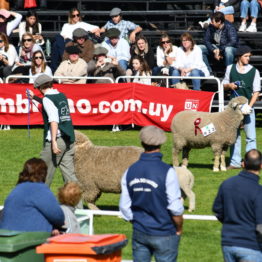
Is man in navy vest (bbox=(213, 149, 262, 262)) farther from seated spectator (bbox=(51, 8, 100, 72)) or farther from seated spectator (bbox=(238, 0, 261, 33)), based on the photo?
seated spectator (bbox=(238, 0, 261, 33))

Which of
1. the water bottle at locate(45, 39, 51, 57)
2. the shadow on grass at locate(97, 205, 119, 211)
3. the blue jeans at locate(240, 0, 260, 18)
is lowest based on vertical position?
the shadow on grass at locate(97, 205, 119, 211)

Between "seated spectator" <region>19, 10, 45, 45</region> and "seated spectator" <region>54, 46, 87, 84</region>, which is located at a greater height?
"seated spectator" <region>19, 10, 45, 45</region>

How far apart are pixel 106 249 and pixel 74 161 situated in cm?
603

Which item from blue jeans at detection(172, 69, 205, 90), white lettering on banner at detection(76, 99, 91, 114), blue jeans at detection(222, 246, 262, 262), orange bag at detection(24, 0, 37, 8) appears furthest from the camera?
orange bag at detection(24, 0, 37, 8)

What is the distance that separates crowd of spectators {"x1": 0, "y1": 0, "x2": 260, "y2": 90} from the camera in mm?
24328

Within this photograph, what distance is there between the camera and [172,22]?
28250 mm

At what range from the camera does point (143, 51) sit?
2509 cm

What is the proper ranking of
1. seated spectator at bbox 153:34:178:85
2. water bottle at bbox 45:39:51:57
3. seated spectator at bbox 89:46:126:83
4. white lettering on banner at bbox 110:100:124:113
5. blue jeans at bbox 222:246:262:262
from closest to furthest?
blue jeans at bbox 222:246:262:262 → white lettering on banner at bbox 110:100:124:113 → seated spectator at bbox 89:46:126:83 → seated spectator at bbox 153:34:178:85 → water bottle at bbox 45:39:51:57

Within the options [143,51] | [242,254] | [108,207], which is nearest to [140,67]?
[143,51]

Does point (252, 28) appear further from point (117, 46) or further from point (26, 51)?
point (26, 51)

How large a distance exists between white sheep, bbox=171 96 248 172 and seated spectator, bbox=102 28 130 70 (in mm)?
5936

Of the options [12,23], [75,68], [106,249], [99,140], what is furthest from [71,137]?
[12,23]

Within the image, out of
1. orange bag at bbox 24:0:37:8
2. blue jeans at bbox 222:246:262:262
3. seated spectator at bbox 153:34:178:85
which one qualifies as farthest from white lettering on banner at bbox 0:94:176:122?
blue jeans at bbox 222:246:262:262

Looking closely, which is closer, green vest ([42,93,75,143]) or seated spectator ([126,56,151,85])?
green vest ([42,93,75,143])
